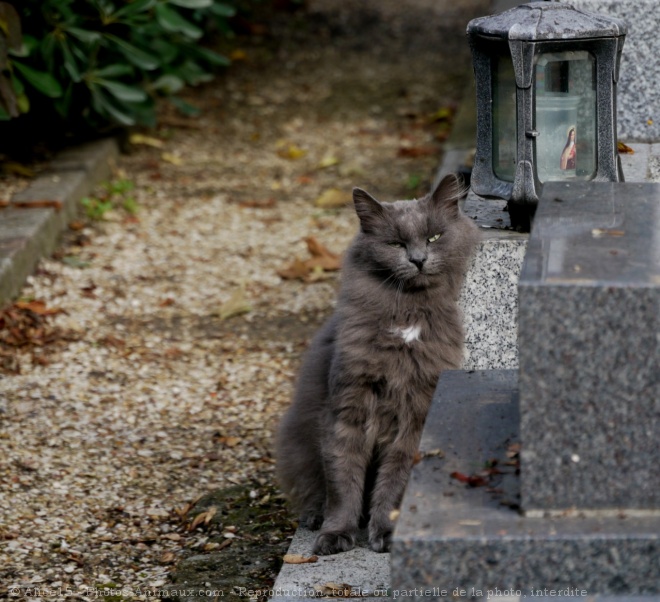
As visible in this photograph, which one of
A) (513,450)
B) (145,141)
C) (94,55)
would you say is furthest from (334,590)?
(145,141)

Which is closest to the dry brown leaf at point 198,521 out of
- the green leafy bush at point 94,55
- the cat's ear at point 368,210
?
the cat's ear at point 368,210

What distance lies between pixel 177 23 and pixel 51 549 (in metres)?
3.56

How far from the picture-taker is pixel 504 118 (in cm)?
360

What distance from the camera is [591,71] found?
11.3 ft

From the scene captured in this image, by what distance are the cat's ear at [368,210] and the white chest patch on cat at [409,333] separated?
32 centimetres

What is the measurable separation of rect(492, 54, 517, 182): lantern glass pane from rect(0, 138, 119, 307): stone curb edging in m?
2.56

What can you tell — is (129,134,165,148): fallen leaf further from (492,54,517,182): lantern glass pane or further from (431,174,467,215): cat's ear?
(431,174,467,215): cat's ear

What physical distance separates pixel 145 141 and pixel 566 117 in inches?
179

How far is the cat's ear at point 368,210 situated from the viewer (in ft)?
10.3

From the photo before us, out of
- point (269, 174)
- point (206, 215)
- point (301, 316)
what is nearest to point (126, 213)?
point (206, 215)

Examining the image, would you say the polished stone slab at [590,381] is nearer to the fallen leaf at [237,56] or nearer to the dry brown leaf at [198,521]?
the dry brown leaf at [198,521]

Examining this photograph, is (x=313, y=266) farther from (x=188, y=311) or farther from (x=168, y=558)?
(x=168, y=558)

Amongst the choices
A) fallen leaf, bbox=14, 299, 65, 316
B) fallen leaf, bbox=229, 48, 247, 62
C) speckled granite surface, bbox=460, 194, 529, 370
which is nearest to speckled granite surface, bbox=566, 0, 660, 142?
speckled granite surface, bbox=460, 194, 529, 370

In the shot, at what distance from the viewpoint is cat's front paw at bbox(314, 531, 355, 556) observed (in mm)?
3006
